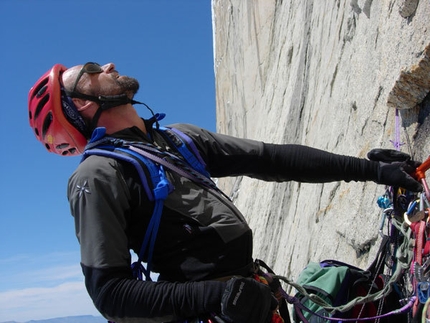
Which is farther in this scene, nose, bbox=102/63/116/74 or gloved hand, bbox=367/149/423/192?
nose, bbox=102/63/116/74

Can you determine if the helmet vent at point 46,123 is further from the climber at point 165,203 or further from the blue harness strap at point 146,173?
the blue harness strap at point 146,173

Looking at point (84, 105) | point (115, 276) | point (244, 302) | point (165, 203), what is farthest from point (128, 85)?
point (244, 302)

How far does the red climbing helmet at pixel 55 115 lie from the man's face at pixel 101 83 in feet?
0.25

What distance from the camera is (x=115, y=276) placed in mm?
2350

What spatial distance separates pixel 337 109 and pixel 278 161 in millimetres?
3170

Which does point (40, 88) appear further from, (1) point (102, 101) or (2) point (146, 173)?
(2) point (146, 173)

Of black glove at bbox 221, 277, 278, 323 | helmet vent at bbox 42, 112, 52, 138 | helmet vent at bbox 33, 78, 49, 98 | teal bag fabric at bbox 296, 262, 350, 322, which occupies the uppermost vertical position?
helmet vent at bbox 33, 78, 49, 98

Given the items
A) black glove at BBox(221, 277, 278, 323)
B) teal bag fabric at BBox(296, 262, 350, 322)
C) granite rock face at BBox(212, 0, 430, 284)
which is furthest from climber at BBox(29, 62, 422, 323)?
granite rock face at BBox(212, 0, 430, 284)

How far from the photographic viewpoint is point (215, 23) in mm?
21969

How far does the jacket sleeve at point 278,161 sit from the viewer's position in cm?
324

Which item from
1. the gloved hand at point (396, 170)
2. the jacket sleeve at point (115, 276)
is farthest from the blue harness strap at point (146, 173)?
the gloved hand at point (396, 170)

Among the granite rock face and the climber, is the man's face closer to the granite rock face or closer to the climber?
the climber

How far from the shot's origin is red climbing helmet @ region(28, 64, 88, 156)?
10.1ft

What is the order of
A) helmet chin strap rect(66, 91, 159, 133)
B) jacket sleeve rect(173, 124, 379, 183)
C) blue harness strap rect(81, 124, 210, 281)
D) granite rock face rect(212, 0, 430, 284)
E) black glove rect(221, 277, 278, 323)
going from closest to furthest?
black glove rect(221, 277, 278, 323) → blue harness strap rect(81, 124, 210, 281) → helmet chin strap rect(66, 91, 159, 133) → jacket sleeve rect(173, 124, 379, 183) → granite rock face rect(212, 0, 430, 284)
